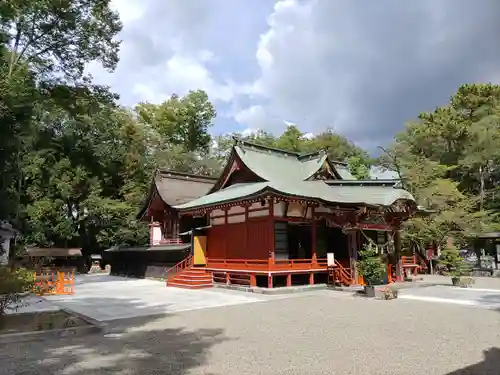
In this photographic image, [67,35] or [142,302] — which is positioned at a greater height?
[67,35]

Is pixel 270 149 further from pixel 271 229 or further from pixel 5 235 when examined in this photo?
pixel 5 235

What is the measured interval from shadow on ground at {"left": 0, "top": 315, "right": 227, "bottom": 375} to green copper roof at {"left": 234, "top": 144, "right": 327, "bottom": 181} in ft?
38.2

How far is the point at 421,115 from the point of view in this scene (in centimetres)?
3625

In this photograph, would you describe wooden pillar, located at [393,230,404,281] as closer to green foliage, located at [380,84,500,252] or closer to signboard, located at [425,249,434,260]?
green foliage, located at [380,84,500,252]

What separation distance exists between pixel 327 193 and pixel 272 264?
4.33 meters

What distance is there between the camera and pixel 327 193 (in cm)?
1762

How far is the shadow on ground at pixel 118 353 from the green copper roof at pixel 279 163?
11.6m

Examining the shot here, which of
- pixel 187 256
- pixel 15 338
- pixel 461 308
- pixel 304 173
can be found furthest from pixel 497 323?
pixel 187 256

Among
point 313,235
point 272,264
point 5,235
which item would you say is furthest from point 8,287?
point 5,235

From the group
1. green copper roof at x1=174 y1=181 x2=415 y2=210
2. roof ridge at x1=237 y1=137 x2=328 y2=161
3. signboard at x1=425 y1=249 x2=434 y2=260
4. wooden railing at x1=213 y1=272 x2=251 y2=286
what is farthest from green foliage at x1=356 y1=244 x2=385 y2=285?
signboard at x1=425 y1=249 x2=434 y2=260

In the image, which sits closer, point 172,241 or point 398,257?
point 398,257

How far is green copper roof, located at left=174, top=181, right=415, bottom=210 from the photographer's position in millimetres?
15891

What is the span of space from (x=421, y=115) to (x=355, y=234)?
24219mm

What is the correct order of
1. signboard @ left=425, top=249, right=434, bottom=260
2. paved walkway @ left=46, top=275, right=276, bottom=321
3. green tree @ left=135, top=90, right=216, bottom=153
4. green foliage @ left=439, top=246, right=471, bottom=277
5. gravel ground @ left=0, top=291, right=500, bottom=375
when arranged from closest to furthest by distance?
1. gravel ground @ left=0, top=291, right=500, bottom=375
2. paved walkway @ left=46, top=275, right=276, bottom=321
3. green foliage @ left=439, top=246, right=471, bottom=277
4. signboard @ left=425, top=249, right=434, bottom=260
5. green tree @ left=135, top=90, right=216, bottom=153
